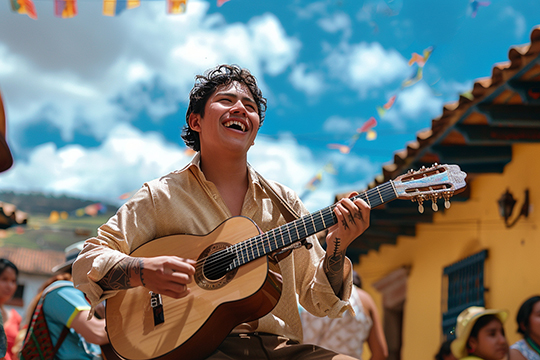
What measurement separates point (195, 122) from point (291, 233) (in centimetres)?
76

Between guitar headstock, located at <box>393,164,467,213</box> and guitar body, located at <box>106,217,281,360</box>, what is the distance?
0.58m

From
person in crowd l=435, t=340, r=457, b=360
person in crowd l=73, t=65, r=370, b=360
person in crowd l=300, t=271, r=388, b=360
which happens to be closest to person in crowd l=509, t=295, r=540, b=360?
person in crowd l=435, t=340, r=457, b=360

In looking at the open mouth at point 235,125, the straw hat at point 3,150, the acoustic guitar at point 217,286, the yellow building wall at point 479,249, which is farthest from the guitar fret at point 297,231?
the yellow building wall at point 479,249

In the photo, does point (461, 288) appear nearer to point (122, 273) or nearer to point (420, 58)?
point (420, 58)

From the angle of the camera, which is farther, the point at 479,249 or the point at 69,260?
the point at 479,249

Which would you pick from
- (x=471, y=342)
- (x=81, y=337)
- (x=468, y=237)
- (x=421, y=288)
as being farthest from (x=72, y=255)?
(x=421, y=288)

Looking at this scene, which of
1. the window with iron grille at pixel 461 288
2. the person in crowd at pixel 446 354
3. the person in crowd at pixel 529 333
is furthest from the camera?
the window with iron grille at pixel 461 288

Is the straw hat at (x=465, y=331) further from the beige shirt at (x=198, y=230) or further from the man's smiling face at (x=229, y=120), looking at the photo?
the man's smiling face at (x=229, y=120)

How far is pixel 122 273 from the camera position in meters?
1.98

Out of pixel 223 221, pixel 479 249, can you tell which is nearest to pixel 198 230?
pixel 223 221

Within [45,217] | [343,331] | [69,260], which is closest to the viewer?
[69,260]

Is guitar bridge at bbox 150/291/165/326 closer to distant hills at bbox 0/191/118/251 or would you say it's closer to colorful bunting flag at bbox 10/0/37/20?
colorful bunting flag at bbox 10/0/37/20

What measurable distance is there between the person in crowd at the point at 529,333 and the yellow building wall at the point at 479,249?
823mm

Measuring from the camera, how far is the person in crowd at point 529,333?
3996 millimetres
